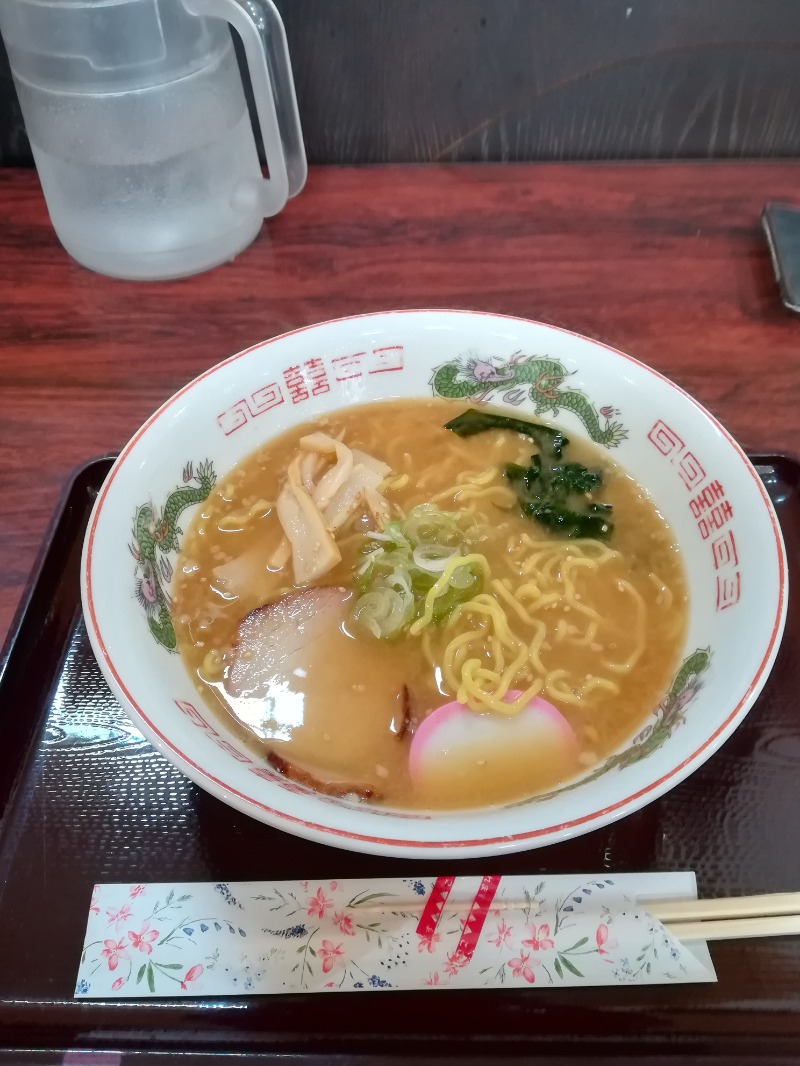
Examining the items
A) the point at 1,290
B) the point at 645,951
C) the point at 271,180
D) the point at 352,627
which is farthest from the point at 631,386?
the point at 1,290

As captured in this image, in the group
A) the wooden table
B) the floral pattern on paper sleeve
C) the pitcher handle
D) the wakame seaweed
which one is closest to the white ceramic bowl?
the wakame seaweed

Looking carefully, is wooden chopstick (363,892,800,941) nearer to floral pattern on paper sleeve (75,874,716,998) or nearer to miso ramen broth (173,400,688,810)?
floral pattern on paper sleeve (75,874,716,998)

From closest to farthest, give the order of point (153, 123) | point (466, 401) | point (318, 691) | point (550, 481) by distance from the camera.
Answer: point (318, 691)
point (550, 481)
point (466, 401)
point (153, 123)

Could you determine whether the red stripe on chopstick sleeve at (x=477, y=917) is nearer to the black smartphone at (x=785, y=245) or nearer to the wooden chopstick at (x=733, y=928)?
the wooden chopstick at (x=733, y=928)

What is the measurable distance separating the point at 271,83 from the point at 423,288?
71 cm

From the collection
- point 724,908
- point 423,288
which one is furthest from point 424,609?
point 423,288

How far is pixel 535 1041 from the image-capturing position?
1015 millimetres

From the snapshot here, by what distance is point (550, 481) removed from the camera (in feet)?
5.62

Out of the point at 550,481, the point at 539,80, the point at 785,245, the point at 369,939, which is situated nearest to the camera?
the point at 369,939

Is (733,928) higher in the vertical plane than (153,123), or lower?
lower

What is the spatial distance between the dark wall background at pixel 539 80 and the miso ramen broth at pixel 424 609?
1.38m

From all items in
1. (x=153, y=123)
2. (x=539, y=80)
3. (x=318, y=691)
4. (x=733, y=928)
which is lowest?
(x=733, y=928)

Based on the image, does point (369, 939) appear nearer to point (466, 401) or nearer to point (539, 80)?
point (466, 401)

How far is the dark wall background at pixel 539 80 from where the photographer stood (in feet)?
7.75
